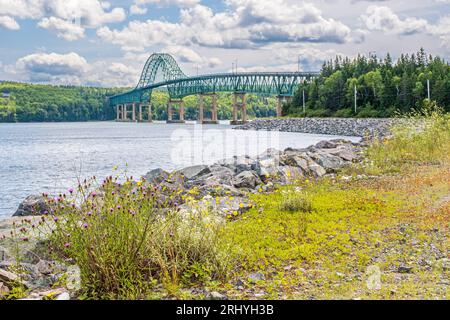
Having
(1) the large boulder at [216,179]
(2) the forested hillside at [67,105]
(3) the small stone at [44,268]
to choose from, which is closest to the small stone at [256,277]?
(3) the small stone at [44,268]

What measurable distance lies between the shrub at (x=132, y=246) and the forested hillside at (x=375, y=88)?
56527 mm

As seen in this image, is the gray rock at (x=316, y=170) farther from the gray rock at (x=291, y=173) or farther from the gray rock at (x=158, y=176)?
the gray rock at (x=158, y=176)

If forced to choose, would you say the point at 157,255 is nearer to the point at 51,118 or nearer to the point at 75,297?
the point at 75,297

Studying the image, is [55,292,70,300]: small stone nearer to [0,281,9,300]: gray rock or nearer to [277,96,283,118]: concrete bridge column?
[0,281,9,300]: gray rock

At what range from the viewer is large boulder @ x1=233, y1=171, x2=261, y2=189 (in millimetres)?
13500

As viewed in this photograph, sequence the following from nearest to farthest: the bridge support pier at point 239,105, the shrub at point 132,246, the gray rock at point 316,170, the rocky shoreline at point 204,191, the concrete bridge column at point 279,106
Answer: the shrub at point 132,246
the rocky shoreline at point 204,191
the gray rock at point 316,170
the concrete bridge column at point 279,106
the bridge support pier at point 239,105

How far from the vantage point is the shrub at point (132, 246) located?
5535 mm

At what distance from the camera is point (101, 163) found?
3067cm

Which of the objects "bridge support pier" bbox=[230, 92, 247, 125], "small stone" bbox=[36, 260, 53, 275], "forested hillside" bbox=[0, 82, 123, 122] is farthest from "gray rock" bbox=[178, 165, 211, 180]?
"forested hillside" bbox=[0, 82, 123, 122]

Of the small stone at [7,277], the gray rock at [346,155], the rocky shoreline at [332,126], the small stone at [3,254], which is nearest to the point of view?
the small stone at [7,277]

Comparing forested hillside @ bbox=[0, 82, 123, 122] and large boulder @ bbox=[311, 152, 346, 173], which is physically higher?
forested hillside @ bbox=[0, 82, 123, 122]

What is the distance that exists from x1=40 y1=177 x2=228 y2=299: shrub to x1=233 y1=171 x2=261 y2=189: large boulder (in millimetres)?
6768

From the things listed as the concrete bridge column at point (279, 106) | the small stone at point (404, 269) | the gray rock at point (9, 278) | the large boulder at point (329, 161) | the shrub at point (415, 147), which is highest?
the concrete bridge column at point (279, 106)

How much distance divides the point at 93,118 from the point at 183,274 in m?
177
